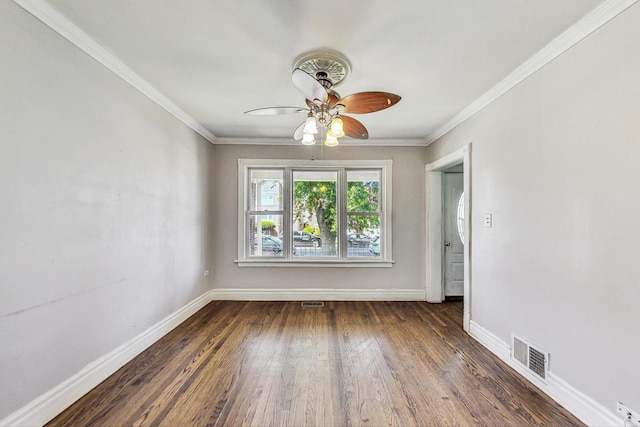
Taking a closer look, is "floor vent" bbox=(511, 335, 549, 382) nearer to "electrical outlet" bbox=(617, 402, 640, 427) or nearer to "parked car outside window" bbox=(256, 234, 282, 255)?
"electrical outlet" bbox=(617, 402, 640, 427)

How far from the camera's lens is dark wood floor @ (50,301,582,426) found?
172 centimetres

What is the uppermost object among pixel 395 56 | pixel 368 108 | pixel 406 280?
pixel 395 56

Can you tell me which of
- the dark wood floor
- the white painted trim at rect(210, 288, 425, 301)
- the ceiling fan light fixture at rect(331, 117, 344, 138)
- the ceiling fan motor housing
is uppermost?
the ceiling fan motor housing

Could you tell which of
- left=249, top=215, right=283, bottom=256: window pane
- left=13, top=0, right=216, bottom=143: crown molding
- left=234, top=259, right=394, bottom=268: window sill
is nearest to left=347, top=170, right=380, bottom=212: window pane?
left=234, top=259, right=394, bottom=268: window sill

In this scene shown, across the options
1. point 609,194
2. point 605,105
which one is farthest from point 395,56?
point 609,194

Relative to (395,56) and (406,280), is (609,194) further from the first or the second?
(406,280)

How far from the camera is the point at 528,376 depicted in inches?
82.7

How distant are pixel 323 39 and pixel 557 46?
1.63 m

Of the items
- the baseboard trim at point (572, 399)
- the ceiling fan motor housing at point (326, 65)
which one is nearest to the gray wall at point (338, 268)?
the baseboard trim at point (572, 399)

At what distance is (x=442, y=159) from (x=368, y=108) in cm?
201

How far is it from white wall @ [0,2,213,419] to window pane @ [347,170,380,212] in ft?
8.57

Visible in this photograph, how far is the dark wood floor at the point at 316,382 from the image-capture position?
1.72 m

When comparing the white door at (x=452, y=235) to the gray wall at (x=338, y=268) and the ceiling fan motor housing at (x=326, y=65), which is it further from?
the ceiling fan motor housing at (x=326, y=65)

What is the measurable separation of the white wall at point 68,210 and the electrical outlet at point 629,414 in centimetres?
339
